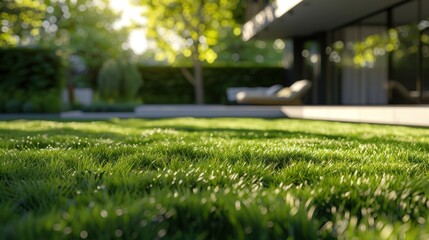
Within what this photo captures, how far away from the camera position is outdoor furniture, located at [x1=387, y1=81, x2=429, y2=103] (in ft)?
37.2

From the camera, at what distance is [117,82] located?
18.7 meters

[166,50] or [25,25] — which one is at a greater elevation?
[25,25]

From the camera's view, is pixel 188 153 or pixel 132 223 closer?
pixel 132 223

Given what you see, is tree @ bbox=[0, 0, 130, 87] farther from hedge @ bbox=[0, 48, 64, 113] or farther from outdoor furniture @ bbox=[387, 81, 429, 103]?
outdoor furniture @ bbox=[387, 81, 429, 103]

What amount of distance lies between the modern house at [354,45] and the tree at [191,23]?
1.79 metres

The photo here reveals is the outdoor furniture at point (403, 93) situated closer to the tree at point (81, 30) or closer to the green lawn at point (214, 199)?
Result: the green lawn at point (214, 199)

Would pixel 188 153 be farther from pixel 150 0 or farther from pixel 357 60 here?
pixel 150 0

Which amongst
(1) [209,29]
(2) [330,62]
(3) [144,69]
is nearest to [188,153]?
(2) [330,62]

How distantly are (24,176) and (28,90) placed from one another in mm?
13700

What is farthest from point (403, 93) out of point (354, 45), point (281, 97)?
point (281, 97)

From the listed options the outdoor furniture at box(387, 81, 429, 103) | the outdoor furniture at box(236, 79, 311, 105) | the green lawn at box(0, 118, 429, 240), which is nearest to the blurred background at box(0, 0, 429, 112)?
the outdoor furniture at box(387, 81, 429, 103)

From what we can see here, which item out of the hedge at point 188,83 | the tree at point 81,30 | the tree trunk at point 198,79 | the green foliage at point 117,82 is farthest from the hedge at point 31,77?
the tree at point 81,30

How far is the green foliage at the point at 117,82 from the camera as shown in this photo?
61.1 feet

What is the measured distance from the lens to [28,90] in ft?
48.8
